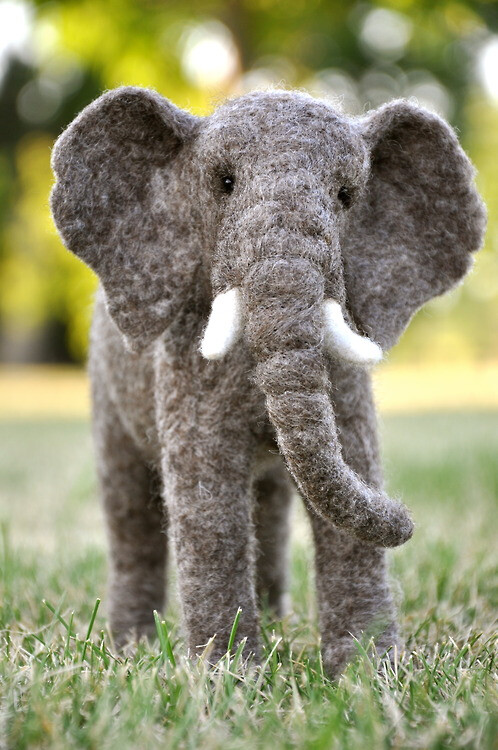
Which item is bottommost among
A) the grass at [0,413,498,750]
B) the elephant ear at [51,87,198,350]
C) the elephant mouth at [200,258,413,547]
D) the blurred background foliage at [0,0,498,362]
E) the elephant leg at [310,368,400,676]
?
the grass at [0,413,498,750]

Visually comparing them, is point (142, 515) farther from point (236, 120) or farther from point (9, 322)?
point (9, 322)

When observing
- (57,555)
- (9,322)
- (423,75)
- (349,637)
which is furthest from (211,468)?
(9,322)

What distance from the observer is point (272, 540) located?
2.47 meters

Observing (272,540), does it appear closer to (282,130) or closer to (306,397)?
(306,397)

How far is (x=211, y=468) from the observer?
1809 mm

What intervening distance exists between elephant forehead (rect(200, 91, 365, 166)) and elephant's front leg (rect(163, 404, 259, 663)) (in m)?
0.57

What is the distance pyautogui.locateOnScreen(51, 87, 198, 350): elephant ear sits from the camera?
1.83 metres

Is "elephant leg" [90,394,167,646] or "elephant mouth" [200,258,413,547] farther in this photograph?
"elephant leg" [90,394,167,646]

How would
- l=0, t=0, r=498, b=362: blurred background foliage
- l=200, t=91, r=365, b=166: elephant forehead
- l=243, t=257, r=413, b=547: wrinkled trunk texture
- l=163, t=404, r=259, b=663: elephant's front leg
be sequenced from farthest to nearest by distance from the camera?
l=0, t=0, r=498, b=362: blurred background foliage, l=163, t=404, r=259, b=663: elephant's front leg, l=200, t=91, r=365, b=166: elephant forehead, l=243, t=257, r=413, b=547: wrinkled trunk texture

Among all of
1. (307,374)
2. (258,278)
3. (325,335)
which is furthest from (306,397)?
(258,278)

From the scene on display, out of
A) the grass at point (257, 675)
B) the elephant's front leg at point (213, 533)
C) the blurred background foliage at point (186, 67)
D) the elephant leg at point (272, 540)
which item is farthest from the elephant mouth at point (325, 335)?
the blurred background foliage at point (186, 67)

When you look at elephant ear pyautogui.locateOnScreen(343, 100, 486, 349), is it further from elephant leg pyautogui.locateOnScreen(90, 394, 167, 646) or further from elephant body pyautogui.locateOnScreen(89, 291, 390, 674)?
elephant leg pyautogui.locateOnScreen(90, 394, 167, 646)

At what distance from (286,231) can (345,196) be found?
0.23m

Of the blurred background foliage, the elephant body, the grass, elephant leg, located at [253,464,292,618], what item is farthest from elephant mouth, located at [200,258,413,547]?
the blurred background foliage
